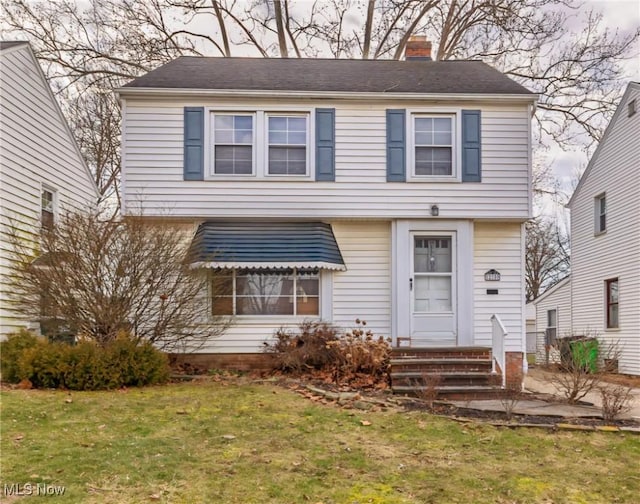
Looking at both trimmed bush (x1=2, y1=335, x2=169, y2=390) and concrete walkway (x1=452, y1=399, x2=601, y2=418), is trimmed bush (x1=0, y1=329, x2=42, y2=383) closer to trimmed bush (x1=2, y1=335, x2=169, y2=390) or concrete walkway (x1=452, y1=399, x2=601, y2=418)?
trimmed bush (x1=2, y1=335, x2=169, y2=390)

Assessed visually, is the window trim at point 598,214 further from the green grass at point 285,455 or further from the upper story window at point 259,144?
the green grass at point 285,455

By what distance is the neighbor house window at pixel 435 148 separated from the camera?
11.2m

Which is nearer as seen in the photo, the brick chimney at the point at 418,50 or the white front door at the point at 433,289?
the white front door at the point at 433,289

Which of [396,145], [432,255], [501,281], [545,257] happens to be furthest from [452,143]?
[545,257]

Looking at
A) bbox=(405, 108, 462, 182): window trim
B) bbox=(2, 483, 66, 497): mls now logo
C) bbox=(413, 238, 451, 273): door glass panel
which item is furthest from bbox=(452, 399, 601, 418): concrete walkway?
bbox=(2, 483, 66, 497): mls now logo

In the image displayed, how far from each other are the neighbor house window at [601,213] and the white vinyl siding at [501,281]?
692cm

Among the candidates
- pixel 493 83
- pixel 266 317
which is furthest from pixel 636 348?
pixel 266 317

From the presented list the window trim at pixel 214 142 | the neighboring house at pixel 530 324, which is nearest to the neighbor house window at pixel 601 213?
the window trim at pixel 214 142

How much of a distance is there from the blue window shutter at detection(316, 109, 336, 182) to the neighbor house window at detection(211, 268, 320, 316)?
6.64ft

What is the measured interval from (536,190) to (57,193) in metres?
17.6

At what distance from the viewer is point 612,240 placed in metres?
15.8

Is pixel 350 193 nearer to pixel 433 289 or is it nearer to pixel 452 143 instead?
pixel 452 143

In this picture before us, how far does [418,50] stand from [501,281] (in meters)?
6.61

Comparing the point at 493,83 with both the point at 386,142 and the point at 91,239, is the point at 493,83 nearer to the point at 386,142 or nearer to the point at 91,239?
the point at 386,142
